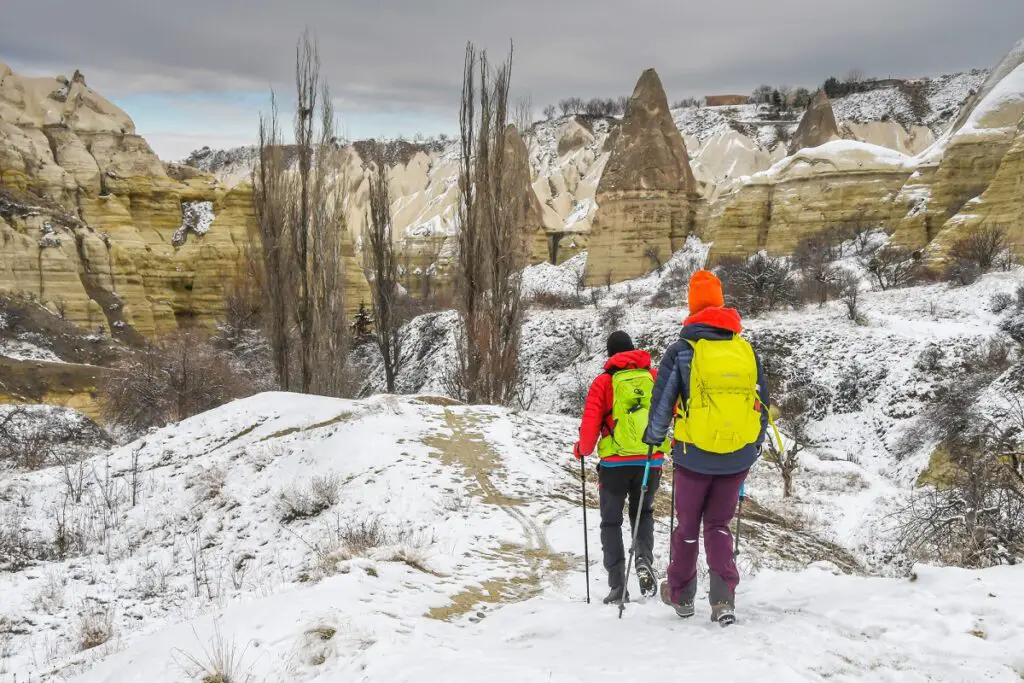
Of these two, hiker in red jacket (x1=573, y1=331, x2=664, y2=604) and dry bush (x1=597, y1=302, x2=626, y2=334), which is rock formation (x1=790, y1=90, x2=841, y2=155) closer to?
dry bush (x1=597, y1=302, x2=626, y2=334)

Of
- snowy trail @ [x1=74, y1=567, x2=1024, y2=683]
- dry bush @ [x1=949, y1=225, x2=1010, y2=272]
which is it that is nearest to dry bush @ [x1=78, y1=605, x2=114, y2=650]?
snowy trail @ [x1=74, y1=567, x2=1024, y2=683]

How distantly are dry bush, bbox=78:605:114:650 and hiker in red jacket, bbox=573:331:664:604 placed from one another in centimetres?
393

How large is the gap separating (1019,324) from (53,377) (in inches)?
1272

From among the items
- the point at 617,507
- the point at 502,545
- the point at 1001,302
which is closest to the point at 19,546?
the point at 502,545

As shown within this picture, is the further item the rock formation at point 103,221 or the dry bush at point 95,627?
the rock formation at point 103,221

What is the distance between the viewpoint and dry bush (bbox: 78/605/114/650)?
202 inches

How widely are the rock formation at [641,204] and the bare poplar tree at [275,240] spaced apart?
2844cm

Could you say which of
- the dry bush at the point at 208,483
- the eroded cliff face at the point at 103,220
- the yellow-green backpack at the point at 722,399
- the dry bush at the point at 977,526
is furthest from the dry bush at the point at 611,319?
the yellow-green backpack at the point at 722,399

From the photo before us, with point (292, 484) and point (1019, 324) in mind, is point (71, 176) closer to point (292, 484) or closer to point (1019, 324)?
point (292, 484)

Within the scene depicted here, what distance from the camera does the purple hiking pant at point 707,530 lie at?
3.68 meters

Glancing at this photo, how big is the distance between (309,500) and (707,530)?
5.46 meters

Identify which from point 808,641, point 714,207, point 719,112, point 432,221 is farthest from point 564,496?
point 719,112

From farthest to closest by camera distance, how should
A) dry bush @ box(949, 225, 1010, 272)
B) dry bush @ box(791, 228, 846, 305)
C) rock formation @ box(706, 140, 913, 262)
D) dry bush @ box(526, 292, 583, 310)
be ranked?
rock formation @ box(706, 140, 913, 262)
dry bush @ box(526, 292, 583, 310)
dry bush @ box(791, 228, 846, 305)
dry bush @ box(949, 225, 1010, 272)

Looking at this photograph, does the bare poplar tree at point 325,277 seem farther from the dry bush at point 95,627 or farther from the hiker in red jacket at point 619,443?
the hiker in red jacket at point 619,443
